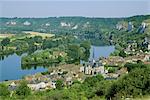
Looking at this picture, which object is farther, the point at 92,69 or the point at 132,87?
the point at 92,69

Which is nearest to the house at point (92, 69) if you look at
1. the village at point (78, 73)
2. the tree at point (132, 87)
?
the village at point (78, 73)

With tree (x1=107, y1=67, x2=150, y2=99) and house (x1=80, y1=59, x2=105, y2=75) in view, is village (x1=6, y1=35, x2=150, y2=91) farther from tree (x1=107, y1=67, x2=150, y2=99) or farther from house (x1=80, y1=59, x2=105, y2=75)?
tree (x1=107, y1=67, x2=150, y2=99)

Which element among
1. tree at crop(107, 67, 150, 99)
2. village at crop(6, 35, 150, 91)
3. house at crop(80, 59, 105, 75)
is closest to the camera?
tree at crop(107, 67, 150, 99)

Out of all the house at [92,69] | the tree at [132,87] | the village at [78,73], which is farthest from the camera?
the house at [92,69]

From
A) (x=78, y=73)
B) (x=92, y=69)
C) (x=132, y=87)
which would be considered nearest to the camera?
(x=132, y=87)

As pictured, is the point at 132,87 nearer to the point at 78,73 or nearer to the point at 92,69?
the point at 78,73

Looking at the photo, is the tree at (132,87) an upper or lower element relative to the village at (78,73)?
upper

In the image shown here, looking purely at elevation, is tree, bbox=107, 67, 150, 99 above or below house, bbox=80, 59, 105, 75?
above

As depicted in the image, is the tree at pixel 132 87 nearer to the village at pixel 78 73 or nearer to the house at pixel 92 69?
the village at pixel 78 73

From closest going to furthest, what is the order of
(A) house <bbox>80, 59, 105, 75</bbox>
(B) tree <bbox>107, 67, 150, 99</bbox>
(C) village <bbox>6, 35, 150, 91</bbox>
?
(B) tree <bbox>107, 67, 150, 99</bbox>
(C) village <bbox>6, 35, 150, 91</bbox>
(A) house <bbox>80, 59, 105, 75</bbox>

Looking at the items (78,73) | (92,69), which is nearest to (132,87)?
(78,73)

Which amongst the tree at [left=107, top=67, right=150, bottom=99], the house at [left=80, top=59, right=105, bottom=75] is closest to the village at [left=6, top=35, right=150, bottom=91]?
the house at [left=80, top=59, right=105, bottom=75]

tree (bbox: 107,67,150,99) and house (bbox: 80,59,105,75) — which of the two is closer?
tree (bbox: 107,67,150,99)
